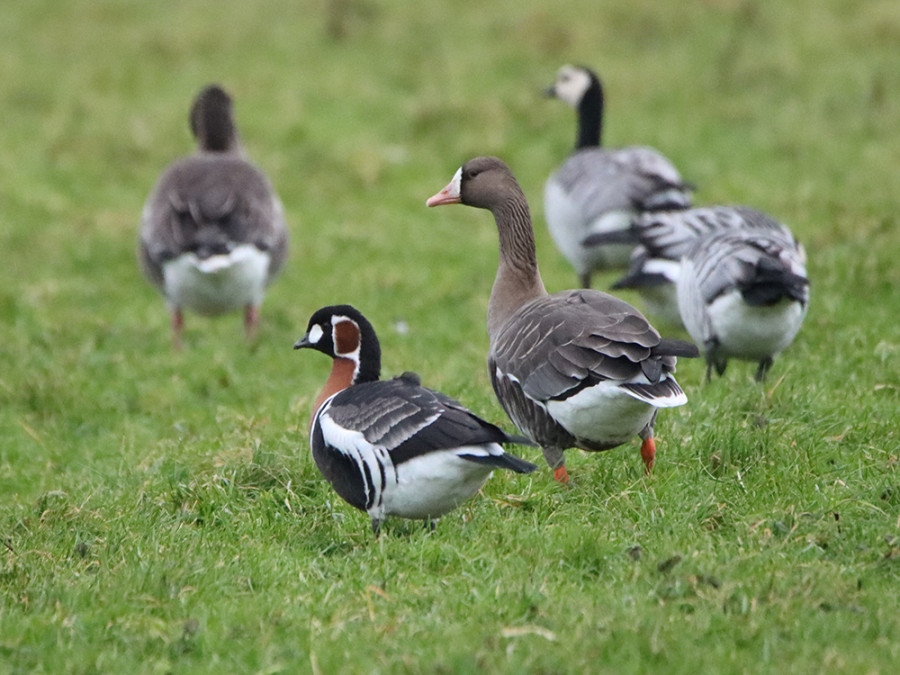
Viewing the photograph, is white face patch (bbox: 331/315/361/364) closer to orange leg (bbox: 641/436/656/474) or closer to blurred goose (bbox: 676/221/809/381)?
orange leg (bbox: 641/436/656/474)

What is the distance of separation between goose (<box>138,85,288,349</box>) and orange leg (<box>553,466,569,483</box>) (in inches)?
196

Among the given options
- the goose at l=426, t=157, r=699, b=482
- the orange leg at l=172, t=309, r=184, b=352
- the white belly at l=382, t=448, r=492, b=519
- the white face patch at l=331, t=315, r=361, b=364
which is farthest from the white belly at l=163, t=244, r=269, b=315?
the white belly at l=382, t=448, r=492, b=519

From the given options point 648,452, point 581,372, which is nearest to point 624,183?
point 648,452

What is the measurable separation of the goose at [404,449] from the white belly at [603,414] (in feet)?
2.04

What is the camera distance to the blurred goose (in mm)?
7285

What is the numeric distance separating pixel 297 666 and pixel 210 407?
15.6 ft

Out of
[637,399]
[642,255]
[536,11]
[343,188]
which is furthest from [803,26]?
[637,399]

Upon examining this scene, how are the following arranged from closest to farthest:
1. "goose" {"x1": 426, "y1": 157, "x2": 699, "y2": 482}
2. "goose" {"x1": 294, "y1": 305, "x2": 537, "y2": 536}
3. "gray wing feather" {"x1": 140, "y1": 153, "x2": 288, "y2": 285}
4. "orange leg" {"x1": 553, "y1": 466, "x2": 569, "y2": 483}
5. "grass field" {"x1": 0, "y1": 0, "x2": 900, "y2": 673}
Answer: "grass field" {"x1": 0, "y1": 0, "x2": 900, "y2": 673}
"goose" {"x1": 294, "y1": 305, "x2": 537, "y2": 536}
"goose" {"x1": 426, "y1": 157, "x2": 699, "y2": 482}
"orange leg" {"x1": 553, "y1": 466, "x2": 569, "y2": 483}
"gray wing feather" {"x1": 140, "y1": 153, "x2": 288, "y2": 285}

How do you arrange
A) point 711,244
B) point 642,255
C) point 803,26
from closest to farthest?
point 711,244, point 642,255, point 803,26

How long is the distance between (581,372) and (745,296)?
6.56ft

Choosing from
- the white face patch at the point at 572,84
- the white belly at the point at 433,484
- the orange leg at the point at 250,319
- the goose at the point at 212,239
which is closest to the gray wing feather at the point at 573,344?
the white belly at the point at 433,484

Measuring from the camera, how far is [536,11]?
1905 centimetres

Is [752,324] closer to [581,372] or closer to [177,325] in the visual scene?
[581,372]

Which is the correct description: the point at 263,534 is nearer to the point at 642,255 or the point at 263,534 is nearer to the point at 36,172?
the point at 642,255
